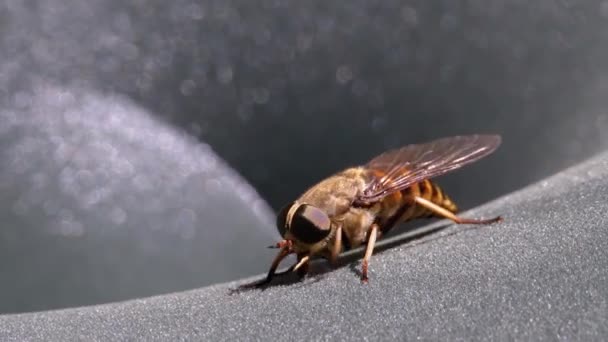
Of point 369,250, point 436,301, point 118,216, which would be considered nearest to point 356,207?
point 369,250

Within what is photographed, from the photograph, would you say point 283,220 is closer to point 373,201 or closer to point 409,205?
point 373,201

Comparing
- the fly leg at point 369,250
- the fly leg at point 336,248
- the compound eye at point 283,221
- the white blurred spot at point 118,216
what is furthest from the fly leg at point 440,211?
the white blurred spot at point 118,216

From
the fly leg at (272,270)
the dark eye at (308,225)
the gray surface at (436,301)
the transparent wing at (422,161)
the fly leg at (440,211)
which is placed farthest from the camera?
the transparent wing at (422,161)

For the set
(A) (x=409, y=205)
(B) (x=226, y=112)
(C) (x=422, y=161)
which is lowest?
(A) (x=409, y=205)

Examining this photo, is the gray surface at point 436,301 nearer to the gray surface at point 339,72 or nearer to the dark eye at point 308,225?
the dark eye at point 308,225

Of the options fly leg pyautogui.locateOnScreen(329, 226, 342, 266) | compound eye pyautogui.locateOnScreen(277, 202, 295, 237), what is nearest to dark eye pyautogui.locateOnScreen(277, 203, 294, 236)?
compound eye pyautogui.locateOnScreen(277, 202, 295, 237)

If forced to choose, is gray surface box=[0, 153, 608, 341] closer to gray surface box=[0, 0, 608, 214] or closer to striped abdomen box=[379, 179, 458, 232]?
striped abdomen box=[379, 179, 458, 232]

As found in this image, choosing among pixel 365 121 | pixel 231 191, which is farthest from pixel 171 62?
pixel 365 121
